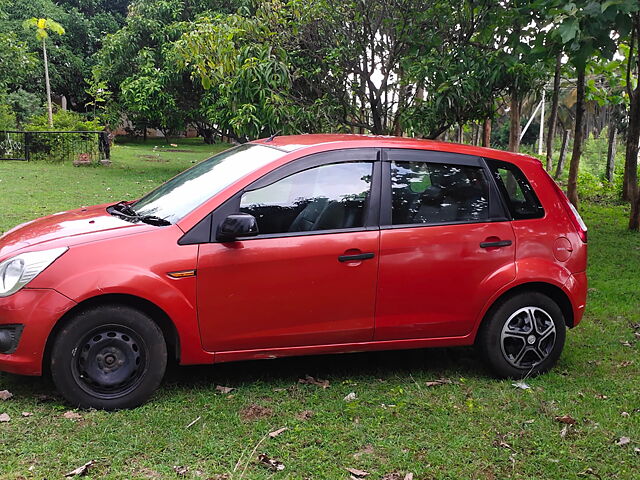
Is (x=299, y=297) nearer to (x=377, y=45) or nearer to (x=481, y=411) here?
(x=481, y=411)

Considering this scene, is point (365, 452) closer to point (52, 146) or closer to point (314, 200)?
point (314, 200)

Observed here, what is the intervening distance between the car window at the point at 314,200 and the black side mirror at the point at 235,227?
0.63 feet

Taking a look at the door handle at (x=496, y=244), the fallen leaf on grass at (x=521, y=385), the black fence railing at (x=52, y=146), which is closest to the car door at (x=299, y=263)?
the door handle at (x=496, y=244)

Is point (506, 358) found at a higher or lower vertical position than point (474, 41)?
lower

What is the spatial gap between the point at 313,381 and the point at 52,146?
57.6 feet

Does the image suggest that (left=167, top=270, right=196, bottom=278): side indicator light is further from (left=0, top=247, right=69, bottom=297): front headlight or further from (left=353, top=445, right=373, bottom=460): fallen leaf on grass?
(left=353, top=445, right=373, bottom=460): fallen leaf on grass

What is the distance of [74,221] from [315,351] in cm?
184

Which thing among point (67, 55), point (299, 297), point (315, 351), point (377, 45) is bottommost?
Answer: point (315, 351)

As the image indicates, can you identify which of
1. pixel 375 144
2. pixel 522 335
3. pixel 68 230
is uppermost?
pixel 375 144

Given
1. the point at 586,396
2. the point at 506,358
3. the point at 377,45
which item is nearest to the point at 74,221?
the point at 506,358

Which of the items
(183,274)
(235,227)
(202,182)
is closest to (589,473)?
(235,227)

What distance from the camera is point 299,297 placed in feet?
14.2

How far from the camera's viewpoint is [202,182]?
4.75 metres

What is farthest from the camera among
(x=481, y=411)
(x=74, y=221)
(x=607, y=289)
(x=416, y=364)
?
(x=607, y=289)
